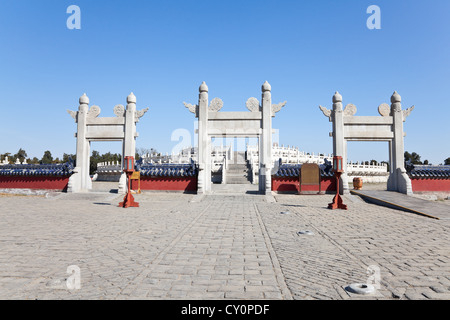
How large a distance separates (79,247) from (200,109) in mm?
11042

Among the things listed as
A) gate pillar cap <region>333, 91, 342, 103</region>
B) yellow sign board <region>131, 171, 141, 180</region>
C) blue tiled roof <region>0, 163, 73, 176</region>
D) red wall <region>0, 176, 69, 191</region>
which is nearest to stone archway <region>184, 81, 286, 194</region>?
gate pillar cap <region>333, 91, 342, 103</region>

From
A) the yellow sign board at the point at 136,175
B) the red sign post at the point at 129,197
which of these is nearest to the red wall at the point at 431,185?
the red sign post at the point at 129,197

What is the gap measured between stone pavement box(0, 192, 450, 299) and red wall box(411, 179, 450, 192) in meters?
7.95

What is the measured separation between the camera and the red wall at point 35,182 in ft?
51.1

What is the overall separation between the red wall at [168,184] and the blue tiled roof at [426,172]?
10.9 metres

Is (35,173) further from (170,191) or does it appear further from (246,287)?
(246,287)

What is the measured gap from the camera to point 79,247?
4.83m

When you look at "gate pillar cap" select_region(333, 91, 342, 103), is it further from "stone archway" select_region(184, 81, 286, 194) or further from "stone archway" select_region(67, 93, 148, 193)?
"stone archway" select_region(67, 93, 148, 193)

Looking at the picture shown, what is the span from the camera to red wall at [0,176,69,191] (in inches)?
613

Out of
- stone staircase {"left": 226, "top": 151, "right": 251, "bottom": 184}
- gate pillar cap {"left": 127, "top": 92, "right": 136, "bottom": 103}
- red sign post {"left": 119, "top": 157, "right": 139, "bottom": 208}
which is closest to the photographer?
red sign post {"left": 119, "top": 157, "right": 139, "bottom": 208}

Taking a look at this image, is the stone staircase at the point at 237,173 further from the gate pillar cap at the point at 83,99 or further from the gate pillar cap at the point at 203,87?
the gate pillar cap at the point at 83,99

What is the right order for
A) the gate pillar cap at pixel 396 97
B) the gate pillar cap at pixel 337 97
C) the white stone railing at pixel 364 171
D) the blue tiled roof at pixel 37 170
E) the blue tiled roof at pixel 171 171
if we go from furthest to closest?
the white stone railing at pixel 364 171 < the blue tiled roof at pixel 37 170 < the blue tiled roof at pixel 171 171 < the gate pillar cap at pixel 396 97 < the gate pillar cap at pixel 337 97

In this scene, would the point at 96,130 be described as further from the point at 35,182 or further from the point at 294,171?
the point at 294,171
